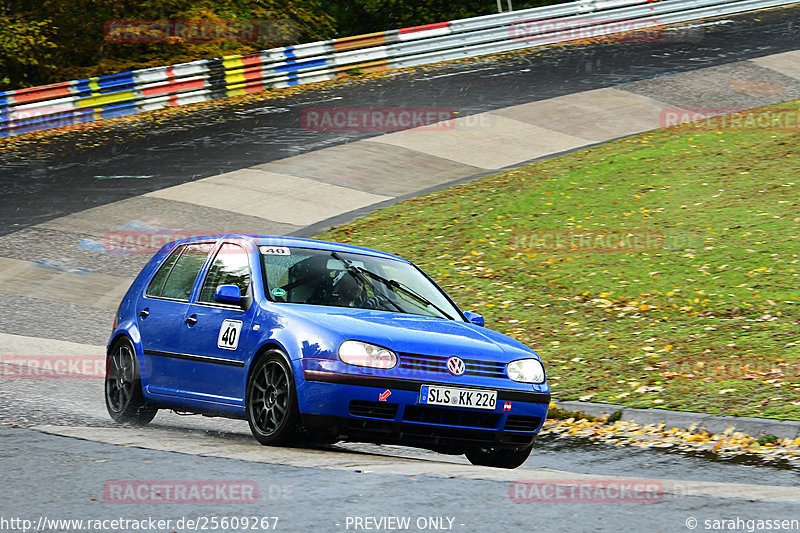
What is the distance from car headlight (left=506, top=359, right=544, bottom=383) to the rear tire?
1.58ft

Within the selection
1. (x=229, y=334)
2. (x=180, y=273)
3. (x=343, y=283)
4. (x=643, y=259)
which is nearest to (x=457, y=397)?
(x=343, y=283)

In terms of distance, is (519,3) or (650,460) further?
(519,3)

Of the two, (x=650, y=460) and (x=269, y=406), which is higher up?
(x=269, y=406)

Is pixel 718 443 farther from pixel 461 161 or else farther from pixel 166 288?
pixel 461 161

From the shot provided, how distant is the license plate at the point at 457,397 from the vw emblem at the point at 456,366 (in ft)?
0.36

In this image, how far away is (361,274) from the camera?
8047 mm

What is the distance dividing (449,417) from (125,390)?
3060mm

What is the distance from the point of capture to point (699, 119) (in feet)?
74.4

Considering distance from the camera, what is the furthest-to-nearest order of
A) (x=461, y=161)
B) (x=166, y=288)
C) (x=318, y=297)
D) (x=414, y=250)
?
(x=461, y=161) < (x=414, y=250) < (x=166, y=288) < (x=318, y=297)

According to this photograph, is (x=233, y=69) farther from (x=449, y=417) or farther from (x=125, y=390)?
(x=449, y=417)

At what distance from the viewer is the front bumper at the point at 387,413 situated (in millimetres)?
6820

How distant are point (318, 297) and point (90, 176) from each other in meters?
13.8

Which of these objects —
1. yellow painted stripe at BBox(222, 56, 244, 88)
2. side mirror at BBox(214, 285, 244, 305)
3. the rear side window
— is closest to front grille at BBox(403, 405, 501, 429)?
side mirror at BBox(214, 285, 244, 305)

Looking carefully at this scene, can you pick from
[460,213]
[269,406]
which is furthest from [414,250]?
[269,406]
